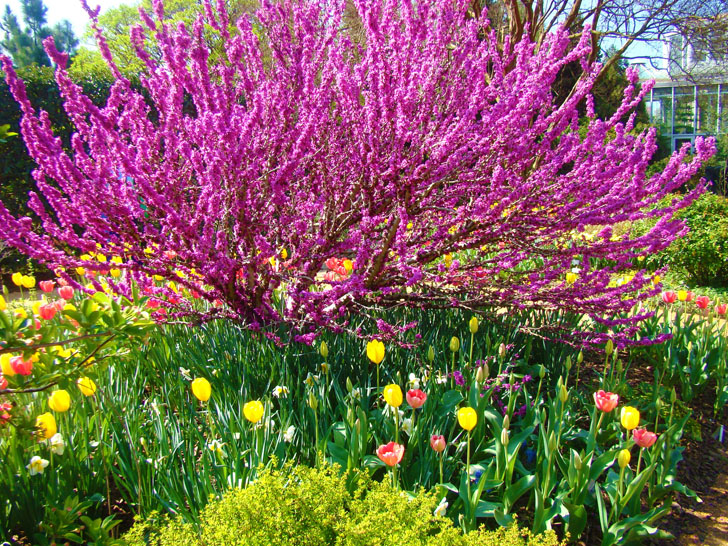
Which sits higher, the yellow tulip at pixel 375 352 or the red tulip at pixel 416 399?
the yellow tulip at pixel 375 352

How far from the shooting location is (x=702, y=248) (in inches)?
247

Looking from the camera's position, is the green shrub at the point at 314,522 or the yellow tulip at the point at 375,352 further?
the yellow tulip at the point at 375,352

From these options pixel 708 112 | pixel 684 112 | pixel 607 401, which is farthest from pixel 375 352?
pixel 708 112

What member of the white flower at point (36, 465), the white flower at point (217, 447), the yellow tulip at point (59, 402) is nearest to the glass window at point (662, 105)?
the white flower at point (217, 447)

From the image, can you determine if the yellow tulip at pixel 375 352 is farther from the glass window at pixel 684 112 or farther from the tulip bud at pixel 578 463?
the glass window at pixel 684 112

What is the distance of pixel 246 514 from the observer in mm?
1353

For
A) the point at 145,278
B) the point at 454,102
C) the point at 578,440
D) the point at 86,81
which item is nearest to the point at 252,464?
the point at 578,440

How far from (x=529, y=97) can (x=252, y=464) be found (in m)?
2.12

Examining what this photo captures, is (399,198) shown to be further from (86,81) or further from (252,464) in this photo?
(86,81)

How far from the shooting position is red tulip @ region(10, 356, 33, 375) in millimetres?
1580

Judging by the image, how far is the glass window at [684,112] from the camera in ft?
98.6

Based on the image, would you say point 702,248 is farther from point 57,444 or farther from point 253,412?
point 57,444

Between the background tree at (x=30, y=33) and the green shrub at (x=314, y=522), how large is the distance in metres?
38.5

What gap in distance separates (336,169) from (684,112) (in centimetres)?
3382
